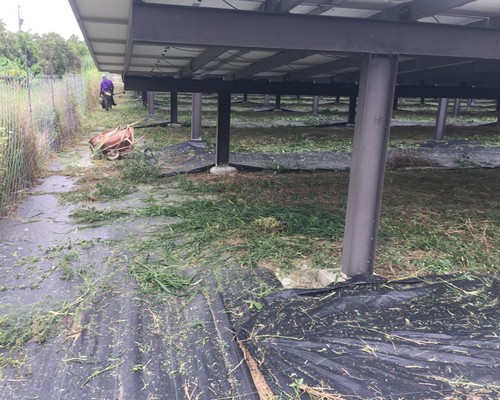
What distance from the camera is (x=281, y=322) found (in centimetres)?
317

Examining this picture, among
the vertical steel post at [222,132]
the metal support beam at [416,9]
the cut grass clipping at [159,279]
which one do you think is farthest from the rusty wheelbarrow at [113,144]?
the metal support beam at [416,9]

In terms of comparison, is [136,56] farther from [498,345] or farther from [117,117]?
[117,117]

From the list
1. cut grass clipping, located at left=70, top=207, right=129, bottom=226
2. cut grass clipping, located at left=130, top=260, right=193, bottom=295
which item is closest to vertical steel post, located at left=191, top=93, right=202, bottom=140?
cut grass clipping, located at left=70, top=207, right=129, bottom=226

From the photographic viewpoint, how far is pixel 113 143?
34.7 feet

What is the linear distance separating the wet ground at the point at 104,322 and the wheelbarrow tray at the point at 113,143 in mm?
4781

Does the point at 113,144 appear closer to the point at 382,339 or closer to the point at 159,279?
the point at 159,279

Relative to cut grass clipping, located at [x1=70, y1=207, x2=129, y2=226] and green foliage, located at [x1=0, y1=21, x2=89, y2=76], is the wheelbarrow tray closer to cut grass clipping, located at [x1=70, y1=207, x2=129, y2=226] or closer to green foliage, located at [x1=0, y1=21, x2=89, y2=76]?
cut grass clipping, located at [x1=70, y1=207, x2=129, y2=226]

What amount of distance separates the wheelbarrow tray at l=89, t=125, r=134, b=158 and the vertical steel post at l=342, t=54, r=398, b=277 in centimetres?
794

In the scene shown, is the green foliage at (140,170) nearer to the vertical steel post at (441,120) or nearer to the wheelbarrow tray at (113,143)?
the wheelbarrow tray at (113,143)

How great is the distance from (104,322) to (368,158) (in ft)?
8.17

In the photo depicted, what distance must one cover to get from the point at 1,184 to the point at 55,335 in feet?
13.0

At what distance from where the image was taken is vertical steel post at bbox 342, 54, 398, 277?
11.6ft

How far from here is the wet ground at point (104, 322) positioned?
2672 mm

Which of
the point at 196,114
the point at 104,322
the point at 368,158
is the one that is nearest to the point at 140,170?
the point at 196,114
